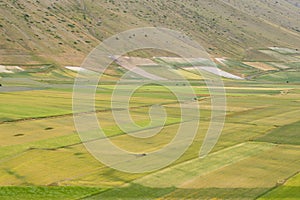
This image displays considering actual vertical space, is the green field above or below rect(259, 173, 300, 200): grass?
below

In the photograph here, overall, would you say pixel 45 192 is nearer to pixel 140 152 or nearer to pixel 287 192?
pixel 140 152

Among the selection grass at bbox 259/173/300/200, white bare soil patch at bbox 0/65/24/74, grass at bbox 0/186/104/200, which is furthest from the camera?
white bare soil patch at bbox 0/65/24/74

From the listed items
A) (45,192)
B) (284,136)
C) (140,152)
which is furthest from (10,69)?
(45,192)

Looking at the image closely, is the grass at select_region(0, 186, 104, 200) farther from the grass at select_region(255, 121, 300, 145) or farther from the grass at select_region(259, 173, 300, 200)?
the grass at select_region(255, 121, 300, 145)

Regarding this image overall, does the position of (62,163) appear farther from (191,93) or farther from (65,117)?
(191,93)

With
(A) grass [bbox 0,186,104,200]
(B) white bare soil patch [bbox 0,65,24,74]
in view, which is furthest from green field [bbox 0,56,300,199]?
(B) white bare soil patch [bbox 0,65,24,74]

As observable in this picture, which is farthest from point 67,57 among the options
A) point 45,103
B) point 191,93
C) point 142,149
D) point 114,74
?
point 142,149

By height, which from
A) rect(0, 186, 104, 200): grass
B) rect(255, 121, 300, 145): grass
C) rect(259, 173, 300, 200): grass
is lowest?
rect(0, 186, 104, 200): grass

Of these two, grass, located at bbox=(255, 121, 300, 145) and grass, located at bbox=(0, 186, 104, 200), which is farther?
grass, located at bbox=(255, 121, 300, 145)

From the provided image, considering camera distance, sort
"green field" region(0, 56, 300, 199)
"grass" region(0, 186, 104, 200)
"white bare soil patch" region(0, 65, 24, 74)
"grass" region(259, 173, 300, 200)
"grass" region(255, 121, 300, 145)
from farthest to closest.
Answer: "white bare soil patch" region(0, 65, 24, 74), "grass" region(255, 121, 300, 145), "green field" region(0, 56, 300, 199), "grass" region(259, 173, 300, 200), "grass" region(0, 186, 104, 200)

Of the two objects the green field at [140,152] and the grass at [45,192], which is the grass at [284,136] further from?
the grass at [45,192]

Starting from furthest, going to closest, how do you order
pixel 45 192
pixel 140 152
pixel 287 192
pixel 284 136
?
pixel 284 136, pixel 140 152, pixel 287 192, pixel 45 192

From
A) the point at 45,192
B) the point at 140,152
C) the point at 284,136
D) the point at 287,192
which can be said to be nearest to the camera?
the point at 45,192
